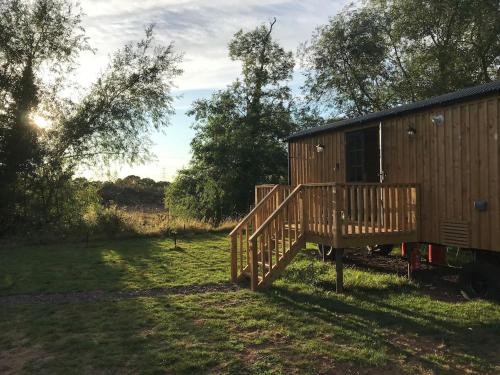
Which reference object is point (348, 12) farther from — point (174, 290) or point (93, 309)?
point (93, 309)

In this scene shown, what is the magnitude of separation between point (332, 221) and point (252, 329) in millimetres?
2688

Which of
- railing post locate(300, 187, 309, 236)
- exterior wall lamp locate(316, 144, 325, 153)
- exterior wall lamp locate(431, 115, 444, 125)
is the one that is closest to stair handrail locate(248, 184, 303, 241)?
railing post locate(300, 187, 309, 236)

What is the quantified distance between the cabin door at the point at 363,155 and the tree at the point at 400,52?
886cm

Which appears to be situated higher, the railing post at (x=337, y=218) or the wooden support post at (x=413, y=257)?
the railing post at (x=337, y=218)

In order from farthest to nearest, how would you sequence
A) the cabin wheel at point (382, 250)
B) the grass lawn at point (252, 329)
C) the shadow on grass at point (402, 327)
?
the cabin wheel at point (382, 250) → the shadow on grass at point (402, 327) → the grass lawn at point (252, 329)

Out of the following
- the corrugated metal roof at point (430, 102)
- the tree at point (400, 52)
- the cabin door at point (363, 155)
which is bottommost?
the cabin door at point (363, 155)

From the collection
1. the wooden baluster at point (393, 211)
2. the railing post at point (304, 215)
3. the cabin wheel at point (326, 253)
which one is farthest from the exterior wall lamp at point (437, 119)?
the cabin wheel at point (326, 253)

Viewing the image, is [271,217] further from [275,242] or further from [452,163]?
[452,163]

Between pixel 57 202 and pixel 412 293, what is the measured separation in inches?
508

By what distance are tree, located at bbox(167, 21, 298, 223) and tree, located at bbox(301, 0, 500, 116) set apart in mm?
2885

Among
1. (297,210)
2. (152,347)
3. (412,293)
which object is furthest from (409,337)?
(297,210)

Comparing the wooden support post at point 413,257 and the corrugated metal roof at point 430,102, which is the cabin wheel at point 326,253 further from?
the corrugated metal roof at point 430,102

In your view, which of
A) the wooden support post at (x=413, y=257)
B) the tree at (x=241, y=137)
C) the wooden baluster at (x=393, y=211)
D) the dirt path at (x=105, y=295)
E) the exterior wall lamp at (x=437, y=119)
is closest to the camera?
the dirt path at (x=105, y=295)

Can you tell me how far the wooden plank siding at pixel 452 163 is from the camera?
6883 mm
